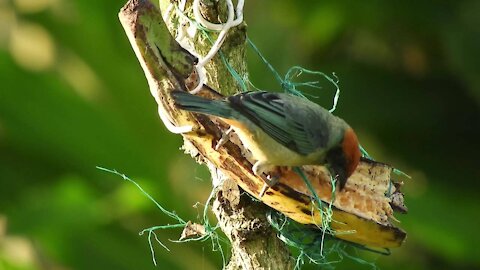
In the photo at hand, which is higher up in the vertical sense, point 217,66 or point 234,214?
point 217,66

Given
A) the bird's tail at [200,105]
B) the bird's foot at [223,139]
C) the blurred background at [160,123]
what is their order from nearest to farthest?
the bird's tail at [200,105] → the bird's foot at [223,139] → the blurred background at [160,123]

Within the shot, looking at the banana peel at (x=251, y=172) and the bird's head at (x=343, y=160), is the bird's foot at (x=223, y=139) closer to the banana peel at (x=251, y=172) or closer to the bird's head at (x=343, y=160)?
the banana peel at (x=251, y=172)

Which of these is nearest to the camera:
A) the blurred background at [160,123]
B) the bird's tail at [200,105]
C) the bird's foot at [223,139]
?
the bird's tail at [200,105]

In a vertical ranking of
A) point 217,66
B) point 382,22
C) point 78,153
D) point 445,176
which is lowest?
point 445,176

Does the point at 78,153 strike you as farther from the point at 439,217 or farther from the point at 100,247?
the point at 439,217

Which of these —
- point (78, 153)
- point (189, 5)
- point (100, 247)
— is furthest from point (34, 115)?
point (189, 5)

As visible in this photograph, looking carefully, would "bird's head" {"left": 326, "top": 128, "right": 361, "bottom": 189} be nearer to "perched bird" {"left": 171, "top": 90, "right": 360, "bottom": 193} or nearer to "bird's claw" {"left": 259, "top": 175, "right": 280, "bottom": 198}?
"perched bird" {"left": 171, "top": 90, "right": 360, "bottom": 193}

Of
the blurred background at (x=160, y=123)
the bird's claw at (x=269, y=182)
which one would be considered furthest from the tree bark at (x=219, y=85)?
the blurred background at (x=160, y=123)
